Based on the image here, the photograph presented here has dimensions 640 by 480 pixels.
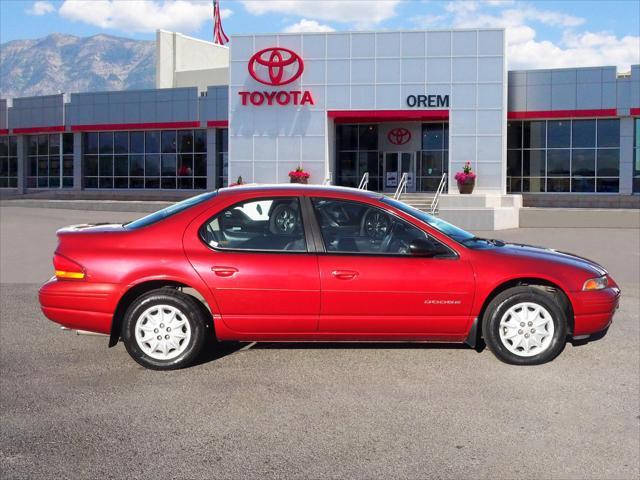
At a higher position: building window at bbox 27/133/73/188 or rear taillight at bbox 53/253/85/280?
building window at bbox 27/133/73/188

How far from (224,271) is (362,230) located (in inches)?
49.2

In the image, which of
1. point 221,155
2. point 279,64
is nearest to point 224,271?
point 279,64

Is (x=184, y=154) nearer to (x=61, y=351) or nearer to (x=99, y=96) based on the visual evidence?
(x=99, y=96)

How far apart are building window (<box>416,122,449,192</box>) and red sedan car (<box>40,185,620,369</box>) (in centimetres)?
3229

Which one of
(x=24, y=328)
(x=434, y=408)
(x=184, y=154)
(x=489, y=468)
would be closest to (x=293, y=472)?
(x=489, y=468)

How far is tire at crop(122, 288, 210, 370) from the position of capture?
20.7ft

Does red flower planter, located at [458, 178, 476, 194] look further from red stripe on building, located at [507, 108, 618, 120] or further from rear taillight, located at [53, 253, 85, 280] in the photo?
→ rear taillight, located at [53, 253, 85, 280]

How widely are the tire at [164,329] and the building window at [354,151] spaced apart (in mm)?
32634

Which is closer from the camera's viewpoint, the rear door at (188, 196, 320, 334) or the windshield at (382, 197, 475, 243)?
the rear door at (188, 196, 320, 334)

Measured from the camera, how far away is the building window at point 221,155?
4238 cm

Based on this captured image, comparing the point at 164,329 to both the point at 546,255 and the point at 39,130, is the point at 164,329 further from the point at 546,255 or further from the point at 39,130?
the point at 39,130

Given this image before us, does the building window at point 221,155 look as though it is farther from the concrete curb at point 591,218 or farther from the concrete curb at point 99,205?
the concrete curb at point 591,218

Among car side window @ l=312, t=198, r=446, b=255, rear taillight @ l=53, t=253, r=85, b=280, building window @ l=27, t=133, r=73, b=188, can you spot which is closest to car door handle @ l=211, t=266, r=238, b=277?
car side window @ l=312, t=198, r=446, b=255

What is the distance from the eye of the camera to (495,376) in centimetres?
631
